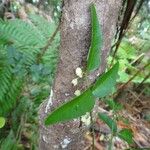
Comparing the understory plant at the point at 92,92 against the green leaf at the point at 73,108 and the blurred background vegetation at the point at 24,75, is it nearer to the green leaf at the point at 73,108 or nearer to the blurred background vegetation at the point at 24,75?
the green leaf at the point at 73,108

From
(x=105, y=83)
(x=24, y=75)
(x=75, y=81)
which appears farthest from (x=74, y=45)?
(x=24, y=75)

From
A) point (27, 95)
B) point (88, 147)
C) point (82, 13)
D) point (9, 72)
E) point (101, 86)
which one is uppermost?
point (82, 13)

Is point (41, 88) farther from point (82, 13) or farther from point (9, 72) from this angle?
point (82, 13)

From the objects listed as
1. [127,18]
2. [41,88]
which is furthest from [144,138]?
[127,18]

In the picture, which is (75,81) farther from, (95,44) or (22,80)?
(22,80)

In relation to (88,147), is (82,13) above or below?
above

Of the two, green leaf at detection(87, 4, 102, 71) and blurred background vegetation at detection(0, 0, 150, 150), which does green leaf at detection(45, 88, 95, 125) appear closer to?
green leaf at detection(87, 4, 102, 71)
